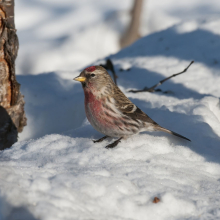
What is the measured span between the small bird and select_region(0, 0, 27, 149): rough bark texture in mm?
904

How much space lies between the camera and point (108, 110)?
3.14m

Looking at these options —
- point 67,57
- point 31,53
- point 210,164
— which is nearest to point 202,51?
point 210,164

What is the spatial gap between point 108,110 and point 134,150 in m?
0.46

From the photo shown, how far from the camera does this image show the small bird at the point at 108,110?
311cm

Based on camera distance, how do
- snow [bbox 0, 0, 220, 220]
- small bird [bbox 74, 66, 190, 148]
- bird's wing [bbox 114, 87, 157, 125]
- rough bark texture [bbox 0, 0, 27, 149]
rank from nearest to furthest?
snow [bbox 0, 0, 220, 220], small bird [bbox 74, 66, 190, 148], bird's wing [bbox 114, 87, 157, 125], rough bark texture [bbox 0, 0, 27, 149]

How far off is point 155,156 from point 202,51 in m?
3.27

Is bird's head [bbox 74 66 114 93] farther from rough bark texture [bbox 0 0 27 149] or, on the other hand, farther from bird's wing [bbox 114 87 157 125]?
rough bark texture [bbox 0 0 27 149]

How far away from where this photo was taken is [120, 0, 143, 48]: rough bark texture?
974 cm

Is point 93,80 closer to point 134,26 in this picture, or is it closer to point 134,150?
point 134,150

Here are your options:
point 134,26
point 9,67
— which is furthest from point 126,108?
point 134,26

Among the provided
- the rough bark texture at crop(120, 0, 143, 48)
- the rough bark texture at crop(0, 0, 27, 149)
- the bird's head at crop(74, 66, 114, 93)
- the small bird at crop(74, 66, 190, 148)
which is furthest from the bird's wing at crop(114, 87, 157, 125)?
the rough bark texture at crop(120, 0, 143, 48)

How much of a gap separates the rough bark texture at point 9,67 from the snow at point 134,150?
499mm

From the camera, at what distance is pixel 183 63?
17.9ft

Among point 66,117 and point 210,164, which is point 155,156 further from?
point 66,117
